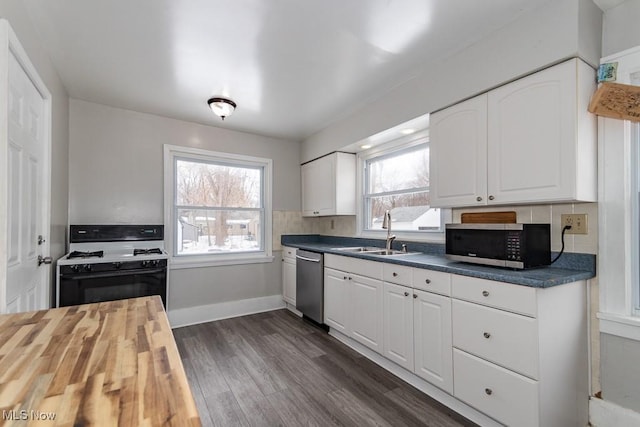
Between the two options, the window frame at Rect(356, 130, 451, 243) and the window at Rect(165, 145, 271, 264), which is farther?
the window at Rect(165, 145, 271, 264)

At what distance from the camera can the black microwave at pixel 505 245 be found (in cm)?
169

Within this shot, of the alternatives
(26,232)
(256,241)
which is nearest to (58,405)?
(26,232)

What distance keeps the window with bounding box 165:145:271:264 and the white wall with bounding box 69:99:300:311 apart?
12cm

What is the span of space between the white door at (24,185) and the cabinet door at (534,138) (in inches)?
103

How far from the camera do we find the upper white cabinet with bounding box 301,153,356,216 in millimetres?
3574

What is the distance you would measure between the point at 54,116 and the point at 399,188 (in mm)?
3070

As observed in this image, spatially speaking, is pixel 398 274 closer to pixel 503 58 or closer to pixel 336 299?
pixel 336 299

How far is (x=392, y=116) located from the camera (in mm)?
2686

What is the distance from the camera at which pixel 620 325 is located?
1608mm

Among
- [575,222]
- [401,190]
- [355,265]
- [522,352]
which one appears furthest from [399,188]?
[522,352]

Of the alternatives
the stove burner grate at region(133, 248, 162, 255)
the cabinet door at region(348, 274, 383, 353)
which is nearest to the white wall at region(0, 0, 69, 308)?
the stove burner grate at region(133, 248, 162, 255)

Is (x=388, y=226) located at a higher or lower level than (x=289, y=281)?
higher

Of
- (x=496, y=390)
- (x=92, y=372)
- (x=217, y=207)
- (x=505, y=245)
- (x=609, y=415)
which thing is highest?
(x=217, y=207)

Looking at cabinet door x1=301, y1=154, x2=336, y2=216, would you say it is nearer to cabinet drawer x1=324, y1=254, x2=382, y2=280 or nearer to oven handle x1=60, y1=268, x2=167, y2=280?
cabinet drawer x1=324, y1=254, x2=382, y2=280
